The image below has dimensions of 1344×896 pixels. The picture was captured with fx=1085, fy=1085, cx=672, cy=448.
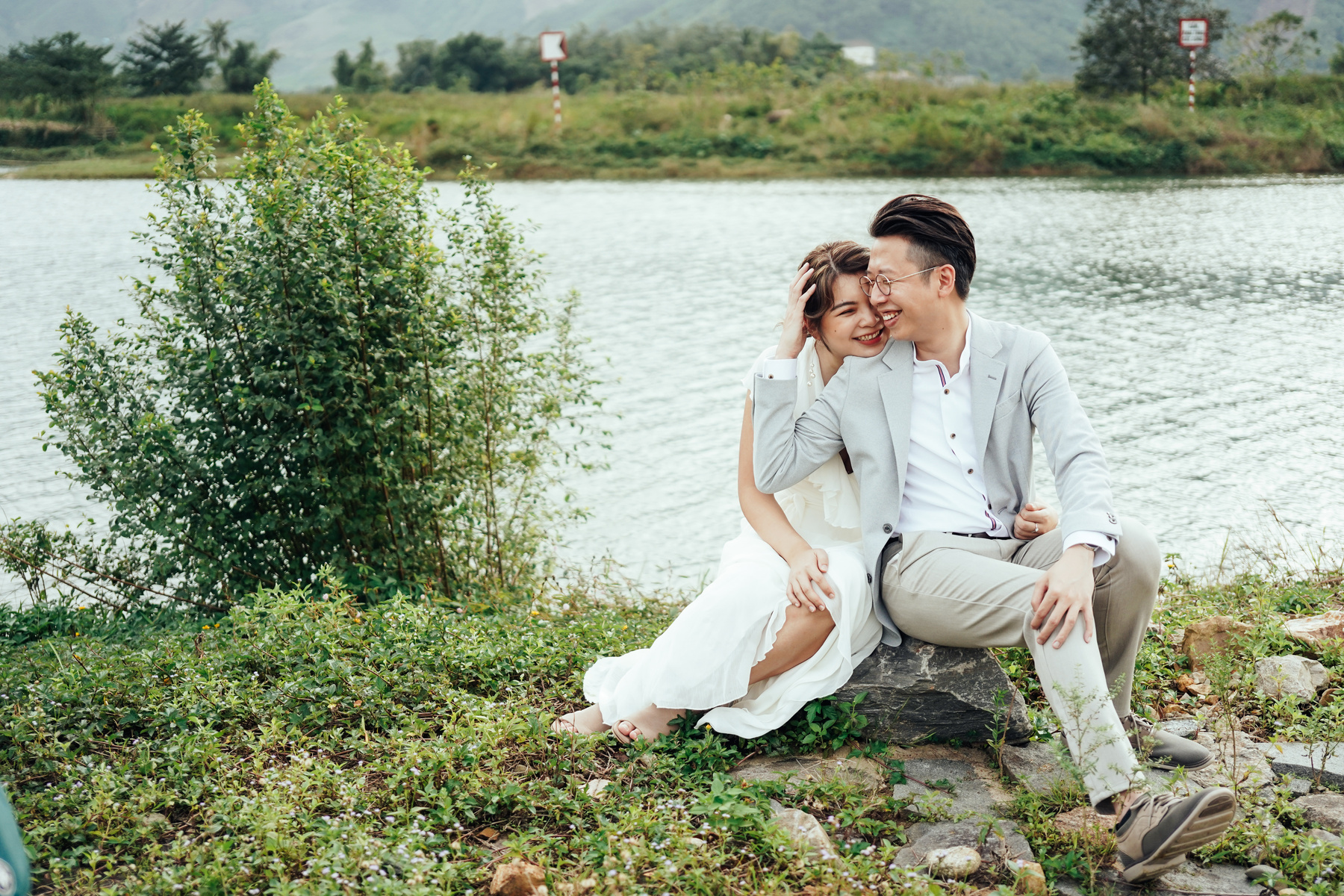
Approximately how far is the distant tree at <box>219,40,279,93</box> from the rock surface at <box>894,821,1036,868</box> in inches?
2056

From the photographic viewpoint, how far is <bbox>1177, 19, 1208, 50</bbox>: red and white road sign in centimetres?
3609

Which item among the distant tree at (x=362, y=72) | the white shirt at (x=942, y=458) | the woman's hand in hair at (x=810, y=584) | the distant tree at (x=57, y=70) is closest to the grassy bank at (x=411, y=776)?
the woman's hand in hair at (x=810, y=584)

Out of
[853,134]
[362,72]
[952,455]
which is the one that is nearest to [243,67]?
[362,72]

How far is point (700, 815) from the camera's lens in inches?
121

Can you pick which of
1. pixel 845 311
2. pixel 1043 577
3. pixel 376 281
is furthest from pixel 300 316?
pixel 1043 577

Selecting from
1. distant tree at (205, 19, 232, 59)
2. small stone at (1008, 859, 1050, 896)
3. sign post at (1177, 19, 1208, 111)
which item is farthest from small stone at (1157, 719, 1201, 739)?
distant tree at (205, 19, 232, 59)

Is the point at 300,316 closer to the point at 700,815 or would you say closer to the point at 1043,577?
the point at 700,815

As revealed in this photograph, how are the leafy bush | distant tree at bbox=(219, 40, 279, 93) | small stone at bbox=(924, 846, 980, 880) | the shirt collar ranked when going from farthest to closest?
distant tree at bbox=(219, 40, 279, 93)
the leafy bush
the shirt collar
small stone at bbox=(924, 846, 980, 880)

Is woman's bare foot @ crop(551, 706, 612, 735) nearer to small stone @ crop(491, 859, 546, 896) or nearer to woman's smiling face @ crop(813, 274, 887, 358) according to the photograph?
small stone @ crop(491, 859, 546, 896)

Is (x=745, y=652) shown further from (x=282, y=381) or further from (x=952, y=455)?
(x=282, y=381)

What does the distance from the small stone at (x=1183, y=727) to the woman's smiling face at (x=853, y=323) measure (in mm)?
1597

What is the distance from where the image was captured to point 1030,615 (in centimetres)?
308

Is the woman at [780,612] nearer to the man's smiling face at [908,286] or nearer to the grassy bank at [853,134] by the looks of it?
the man's smiling face at [908,286]

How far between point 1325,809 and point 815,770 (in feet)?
4.70
